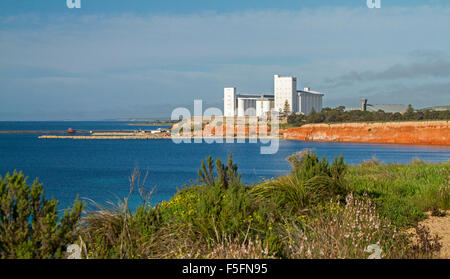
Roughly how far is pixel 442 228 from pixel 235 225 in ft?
12.3

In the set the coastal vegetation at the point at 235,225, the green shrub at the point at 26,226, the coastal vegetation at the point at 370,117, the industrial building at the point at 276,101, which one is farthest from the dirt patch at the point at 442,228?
the industrial building at the point at 276,101

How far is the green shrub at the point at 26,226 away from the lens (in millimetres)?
4328

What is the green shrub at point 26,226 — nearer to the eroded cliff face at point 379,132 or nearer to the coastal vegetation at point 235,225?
the coastal vegetation at point 235,225

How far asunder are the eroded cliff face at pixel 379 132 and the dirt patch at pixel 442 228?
63.0 m

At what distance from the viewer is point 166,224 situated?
6.16 metres

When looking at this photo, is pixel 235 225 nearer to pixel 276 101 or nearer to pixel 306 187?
pixel 306 187

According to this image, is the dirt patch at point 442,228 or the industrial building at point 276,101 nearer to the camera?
the dirt patch at point 442,228

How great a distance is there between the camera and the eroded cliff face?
69.1 m

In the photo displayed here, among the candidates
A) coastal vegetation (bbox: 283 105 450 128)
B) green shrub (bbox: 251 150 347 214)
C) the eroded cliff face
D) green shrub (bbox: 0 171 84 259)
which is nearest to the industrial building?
coastal vegetation (bbox: 283 105 450 128)

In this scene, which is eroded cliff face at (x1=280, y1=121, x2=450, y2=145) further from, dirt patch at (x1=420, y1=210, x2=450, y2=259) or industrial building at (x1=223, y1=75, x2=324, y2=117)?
dirt patch at (x1=420, y1=210, x2=450, y2=259)

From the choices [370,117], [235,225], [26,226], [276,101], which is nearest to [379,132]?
[370,117]

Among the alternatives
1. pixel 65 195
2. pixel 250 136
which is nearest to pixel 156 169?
pixel 65 195

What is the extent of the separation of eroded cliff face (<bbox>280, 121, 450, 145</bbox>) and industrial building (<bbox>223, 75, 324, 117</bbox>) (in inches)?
1969

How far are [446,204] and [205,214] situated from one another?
5266 millimetres
